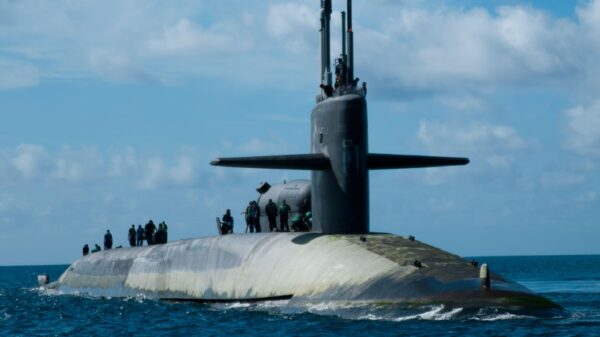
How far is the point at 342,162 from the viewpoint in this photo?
89.3ft

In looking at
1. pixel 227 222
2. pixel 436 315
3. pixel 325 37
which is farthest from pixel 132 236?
pixel 436 315

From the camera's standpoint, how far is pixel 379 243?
85.7 feet

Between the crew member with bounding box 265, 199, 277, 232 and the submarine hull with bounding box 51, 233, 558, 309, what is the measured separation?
214 cm

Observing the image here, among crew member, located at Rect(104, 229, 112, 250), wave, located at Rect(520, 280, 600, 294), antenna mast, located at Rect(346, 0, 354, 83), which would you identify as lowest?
wave, located at Rect(520, 280, 600, 294)

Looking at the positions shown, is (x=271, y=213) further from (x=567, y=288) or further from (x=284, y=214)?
(x=567, y=288)

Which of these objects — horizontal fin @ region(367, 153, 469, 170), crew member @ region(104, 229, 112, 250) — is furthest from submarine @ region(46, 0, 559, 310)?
crew member @ region(104, 229, 112, 250)

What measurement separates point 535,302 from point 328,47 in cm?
1181

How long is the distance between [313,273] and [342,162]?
3589mm

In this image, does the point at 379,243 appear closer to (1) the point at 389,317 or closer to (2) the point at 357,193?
(2) the point at 357,193

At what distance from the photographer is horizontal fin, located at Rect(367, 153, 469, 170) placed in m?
27.5

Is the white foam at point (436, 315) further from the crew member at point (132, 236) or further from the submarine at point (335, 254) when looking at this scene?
the crew member at point (132, 236)

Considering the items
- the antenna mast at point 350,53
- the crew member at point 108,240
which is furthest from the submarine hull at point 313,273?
the crew member at point 108,240

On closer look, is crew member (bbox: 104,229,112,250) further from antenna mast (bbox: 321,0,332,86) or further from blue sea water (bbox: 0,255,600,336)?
antenna mast (bbox: 321,0,332,86)

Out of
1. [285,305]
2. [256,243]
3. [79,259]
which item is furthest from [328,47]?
[79,259]
